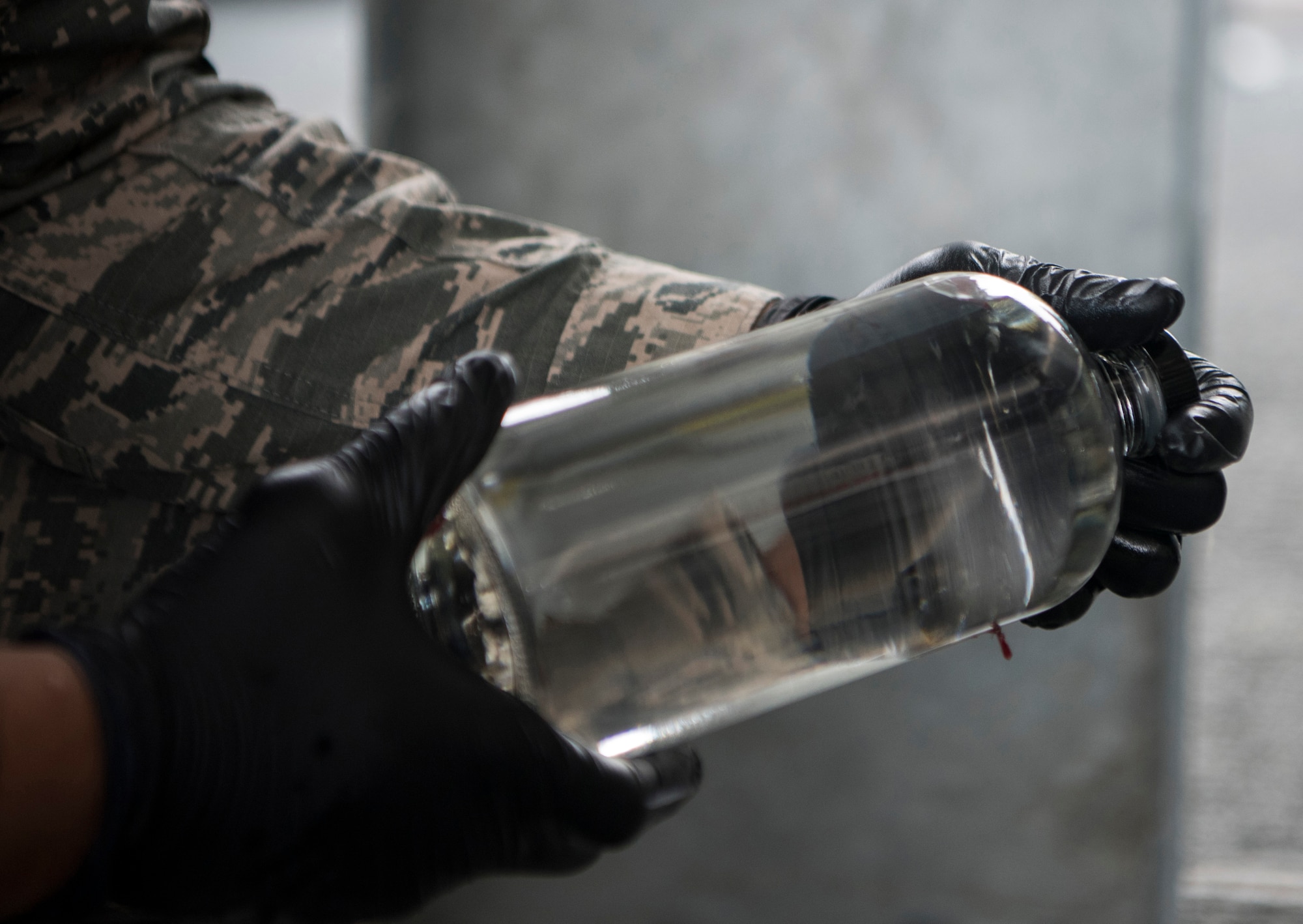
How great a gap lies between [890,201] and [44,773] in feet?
4.03

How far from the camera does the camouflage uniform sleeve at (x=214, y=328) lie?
2.10ft

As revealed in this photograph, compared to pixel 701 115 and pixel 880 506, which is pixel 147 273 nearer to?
pixel 880 506

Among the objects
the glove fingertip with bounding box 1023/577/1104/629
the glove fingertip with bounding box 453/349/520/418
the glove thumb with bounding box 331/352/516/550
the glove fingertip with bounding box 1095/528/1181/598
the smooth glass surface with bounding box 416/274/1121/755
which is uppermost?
the glove fingertip with bounding box 453/349/520/418

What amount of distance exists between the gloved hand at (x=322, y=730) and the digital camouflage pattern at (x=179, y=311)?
22 cm

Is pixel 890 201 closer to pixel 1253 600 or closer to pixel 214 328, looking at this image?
pixel 214 328

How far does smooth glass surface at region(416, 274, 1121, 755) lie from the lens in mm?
542

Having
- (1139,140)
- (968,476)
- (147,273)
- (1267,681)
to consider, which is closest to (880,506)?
(968,476)

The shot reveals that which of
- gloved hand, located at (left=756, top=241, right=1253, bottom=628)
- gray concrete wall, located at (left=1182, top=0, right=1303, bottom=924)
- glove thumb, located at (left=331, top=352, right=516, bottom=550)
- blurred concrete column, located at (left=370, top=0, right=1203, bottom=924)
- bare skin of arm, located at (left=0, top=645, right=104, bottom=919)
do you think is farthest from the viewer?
gray concrete wall, located at (left=1182, top=0, right=1303, bottom=924)

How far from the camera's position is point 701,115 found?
1.37 meters

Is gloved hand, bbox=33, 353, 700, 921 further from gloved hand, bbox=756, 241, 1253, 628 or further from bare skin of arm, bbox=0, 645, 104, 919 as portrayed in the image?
gloved hand, bbox=756, 241, 1253, 628

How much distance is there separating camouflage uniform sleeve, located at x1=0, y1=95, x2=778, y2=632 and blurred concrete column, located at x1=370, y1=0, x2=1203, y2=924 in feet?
2.42

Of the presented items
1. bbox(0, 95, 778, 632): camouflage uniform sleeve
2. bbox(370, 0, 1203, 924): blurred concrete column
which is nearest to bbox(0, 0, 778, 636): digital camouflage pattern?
bbox(0, 95, 778, 632): camouflage uniform sleeve

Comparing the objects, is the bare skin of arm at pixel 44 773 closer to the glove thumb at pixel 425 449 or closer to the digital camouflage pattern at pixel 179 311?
the glove thumb at pixel 425 449

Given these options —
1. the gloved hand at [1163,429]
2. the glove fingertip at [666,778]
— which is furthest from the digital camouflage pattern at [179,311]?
the glove fingertip at [666,778]
